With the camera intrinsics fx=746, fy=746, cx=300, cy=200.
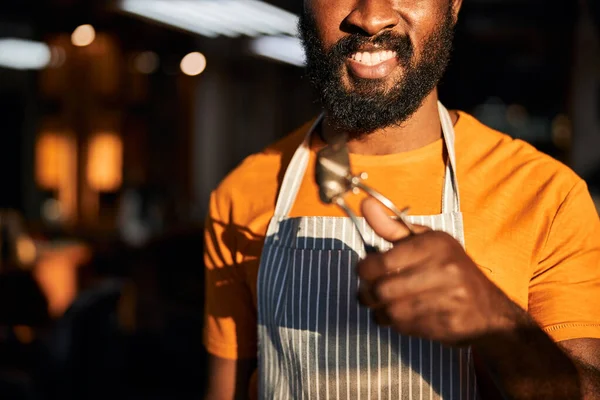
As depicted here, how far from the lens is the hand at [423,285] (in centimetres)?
80

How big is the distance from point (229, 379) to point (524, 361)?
2.31 ft

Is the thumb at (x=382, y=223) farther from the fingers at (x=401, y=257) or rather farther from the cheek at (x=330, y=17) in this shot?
the cheek at (x=330, y=17)

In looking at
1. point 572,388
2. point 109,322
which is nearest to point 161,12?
point 109,322

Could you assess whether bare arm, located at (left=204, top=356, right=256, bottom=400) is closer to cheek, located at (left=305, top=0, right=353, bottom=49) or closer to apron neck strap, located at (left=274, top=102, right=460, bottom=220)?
apron neck strap, located at (left=274, top=102, right=460, bottom=220)

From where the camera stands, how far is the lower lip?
1197mm

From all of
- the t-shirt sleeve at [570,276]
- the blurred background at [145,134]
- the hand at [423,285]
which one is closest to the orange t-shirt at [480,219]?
the t-shirt sleeve at [570,276]

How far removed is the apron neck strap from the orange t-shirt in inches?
0.6

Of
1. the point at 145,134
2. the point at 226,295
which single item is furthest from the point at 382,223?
the point at 145,134

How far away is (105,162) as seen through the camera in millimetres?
9023

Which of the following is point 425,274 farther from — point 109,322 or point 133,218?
point 133,218

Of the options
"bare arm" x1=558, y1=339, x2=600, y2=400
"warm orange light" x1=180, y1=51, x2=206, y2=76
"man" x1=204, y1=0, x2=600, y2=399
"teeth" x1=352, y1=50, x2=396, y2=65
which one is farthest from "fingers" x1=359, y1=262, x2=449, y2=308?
"warm orange light" x1=180, y1=51, x2=206, y2=76

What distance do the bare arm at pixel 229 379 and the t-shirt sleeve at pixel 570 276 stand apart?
59 cm

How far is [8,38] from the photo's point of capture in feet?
24.5

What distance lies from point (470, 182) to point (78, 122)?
26.3 ft
